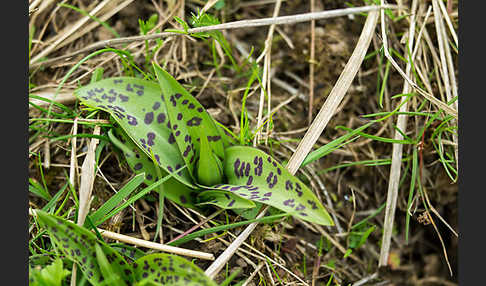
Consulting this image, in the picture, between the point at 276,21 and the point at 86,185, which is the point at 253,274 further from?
the point at 276,21

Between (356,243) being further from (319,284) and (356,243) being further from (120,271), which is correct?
(120,271)

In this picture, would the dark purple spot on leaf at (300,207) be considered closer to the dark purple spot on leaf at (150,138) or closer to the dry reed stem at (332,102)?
the dry reed stem at (332,102)

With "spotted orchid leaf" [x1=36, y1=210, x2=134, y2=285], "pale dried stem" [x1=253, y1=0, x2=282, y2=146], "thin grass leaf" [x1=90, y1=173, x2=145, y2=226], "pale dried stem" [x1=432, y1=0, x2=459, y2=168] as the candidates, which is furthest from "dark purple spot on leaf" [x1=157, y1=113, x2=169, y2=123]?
"pale dried stem" [x1=432, y1=0, x2=459, y2=168]

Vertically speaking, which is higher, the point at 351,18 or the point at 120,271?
the point at 351,18

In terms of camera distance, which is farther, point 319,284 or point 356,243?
point 356,243

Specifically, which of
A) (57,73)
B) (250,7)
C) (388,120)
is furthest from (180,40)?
(388,120)

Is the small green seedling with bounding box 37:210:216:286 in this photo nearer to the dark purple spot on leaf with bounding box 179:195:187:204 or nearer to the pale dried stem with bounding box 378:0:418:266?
the dark purple spot on leaf with bounding box 179:195:187:204

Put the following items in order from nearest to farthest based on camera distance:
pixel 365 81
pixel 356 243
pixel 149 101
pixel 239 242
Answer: pixel 239 242
pixel 149 101
pixel 356 243
pixel 365 81

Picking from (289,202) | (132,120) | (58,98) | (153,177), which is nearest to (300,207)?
(289,202)
